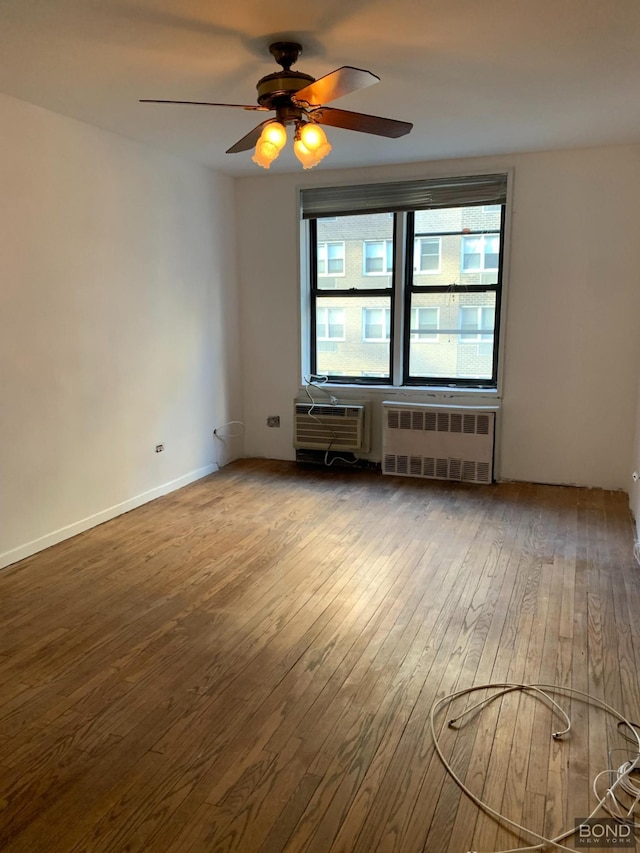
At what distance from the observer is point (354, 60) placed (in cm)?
287

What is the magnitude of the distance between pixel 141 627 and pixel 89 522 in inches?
57.8

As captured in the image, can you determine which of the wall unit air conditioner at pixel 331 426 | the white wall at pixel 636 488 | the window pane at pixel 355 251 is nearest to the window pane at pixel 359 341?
the window pane at pixel 355 251

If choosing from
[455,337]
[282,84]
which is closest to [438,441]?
[455,337]

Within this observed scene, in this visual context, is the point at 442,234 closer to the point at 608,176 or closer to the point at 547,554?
the point at 608,176

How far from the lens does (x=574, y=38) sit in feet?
8.52

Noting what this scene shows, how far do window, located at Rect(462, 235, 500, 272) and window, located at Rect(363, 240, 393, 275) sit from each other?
626 millimetres

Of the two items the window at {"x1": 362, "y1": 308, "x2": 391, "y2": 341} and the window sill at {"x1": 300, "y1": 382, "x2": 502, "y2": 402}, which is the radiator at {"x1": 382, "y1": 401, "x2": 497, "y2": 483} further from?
the window at {"x1": 362, "y1": 308, "x2": 391, "y2": 341}

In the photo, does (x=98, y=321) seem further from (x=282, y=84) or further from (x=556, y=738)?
(x=556, y=738)

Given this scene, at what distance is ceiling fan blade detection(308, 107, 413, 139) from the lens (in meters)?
2.69

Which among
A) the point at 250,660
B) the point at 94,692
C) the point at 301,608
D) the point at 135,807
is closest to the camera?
the point at 135,807

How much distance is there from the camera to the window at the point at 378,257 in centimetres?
520

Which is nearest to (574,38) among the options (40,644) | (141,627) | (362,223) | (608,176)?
(608,176)

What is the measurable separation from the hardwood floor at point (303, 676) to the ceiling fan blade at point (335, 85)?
229 centimetres

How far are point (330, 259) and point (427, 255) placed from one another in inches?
34.9
